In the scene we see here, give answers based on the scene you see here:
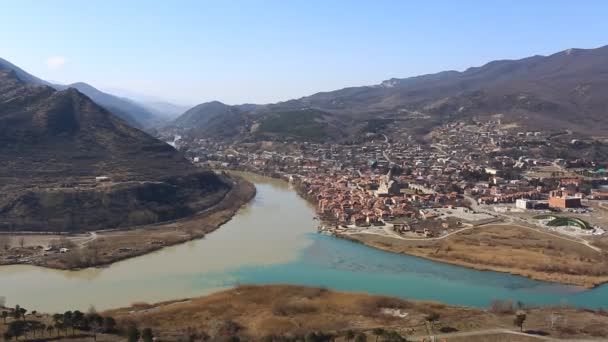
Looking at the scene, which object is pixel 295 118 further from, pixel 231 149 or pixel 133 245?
pixel 133 245

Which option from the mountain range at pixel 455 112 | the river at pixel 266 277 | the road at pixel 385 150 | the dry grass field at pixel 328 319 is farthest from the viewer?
the mountain range at pixel 455 112

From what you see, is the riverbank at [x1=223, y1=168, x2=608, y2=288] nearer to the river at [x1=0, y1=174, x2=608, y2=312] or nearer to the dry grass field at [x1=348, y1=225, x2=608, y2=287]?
the dry grass field at [x1=348, y1=225, x2=608, y2=287]

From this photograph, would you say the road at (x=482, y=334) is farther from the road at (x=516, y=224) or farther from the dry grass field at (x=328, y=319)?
the road at (x=516, y=224)

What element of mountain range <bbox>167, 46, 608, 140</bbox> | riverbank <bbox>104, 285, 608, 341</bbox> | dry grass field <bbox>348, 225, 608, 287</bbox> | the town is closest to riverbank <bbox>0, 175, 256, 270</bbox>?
riverbank <bbox>104, 285, 608, 341</bbox>

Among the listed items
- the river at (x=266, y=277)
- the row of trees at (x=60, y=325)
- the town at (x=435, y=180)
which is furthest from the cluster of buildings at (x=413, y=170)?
the row of trees at (x=60, y=325)

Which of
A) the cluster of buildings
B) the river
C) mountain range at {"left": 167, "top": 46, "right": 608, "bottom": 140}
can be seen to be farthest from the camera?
mountain range at {"left": 167, "top": 46, "right": 608, "bottom": 140}

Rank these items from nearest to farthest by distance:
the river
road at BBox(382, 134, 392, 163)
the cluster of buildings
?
the river → the cluster of buildings → road at BBox(382, 134, 392, 163)

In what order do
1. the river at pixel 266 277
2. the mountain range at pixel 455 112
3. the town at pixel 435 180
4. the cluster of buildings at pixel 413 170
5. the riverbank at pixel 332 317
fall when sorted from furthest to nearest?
the mountain range at pixel 455 112, the cluster of buildings at pixel 413 170, the town at pixel 435 180, the river at pixel 266 277, the riverbank at pixel 332 317
